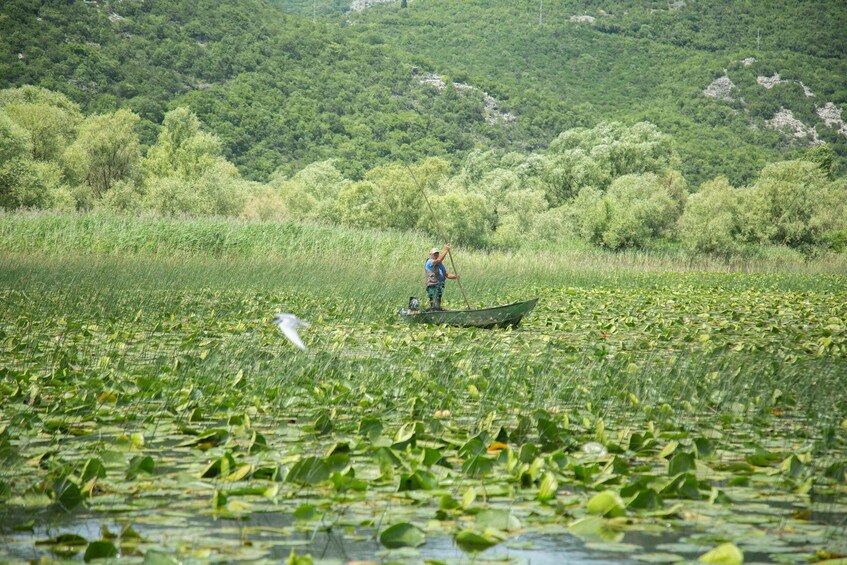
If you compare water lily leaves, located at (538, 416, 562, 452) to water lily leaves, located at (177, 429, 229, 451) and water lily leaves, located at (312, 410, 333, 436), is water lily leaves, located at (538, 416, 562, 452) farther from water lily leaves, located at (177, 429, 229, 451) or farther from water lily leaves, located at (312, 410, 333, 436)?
water lily leaves, located at (177, 429, 229, 451)

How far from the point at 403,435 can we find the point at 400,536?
1.71 metres

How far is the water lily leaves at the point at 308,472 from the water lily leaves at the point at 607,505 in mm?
1387

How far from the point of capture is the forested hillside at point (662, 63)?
95188 mm

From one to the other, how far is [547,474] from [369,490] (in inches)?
36.0

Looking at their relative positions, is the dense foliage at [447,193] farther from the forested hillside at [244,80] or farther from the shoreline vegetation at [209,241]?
the forested hillside at [244,80]

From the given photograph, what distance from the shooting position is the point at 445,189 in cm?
5825

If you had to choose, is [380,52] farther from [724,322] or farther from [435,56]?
[724,322]

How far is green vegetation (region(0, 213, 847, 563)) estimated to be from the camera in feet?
13.4

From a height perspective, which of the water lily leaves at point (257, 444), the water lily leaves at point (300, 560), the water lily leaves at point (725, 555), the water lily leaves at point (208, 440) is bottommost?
the water lily leaves at point (208, 440)

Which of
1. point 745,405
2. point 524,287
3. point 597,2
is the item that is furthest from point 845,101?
point 745,405

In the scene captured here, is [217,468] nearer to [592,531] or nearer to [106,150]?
[592,531]

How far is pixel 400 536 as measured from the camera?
3906mm

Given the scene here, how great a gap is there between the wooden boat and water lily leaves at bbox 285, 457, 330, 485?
842 cm

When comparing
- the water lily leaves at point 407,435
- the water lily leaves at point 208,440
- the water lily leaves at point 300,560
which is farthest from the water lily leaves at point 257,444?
the water lily leaves at point 300,560
